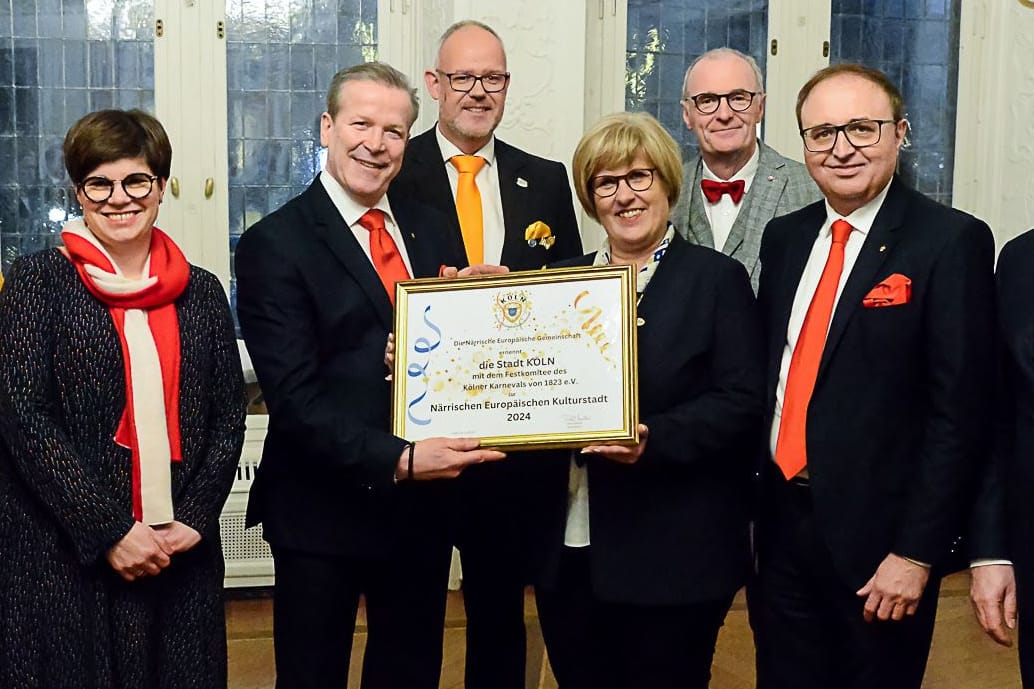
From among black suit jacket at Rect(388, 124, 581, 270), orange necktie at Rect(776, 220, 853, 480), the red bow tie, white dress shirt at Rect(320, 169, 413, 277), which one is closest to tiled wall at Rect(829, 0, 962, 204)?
the red bow tie

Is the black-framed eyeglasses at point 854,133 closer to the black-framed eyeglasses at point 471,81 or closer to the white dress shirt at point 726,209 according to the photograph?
the white dress shirt at point 726,209

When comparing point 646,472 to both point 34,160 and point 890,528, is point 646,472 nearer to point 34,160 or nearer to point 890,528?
point 890,528

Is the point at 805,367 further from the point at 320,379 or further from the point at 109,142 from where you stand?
the point at 109,142

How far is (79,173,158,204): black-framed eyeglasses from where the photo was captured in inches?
94.7

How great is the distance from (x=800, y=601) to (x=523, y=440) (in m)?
0.62

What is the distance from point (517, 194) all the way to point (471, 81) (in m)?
0.32

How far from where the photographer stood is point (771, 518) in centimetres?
248

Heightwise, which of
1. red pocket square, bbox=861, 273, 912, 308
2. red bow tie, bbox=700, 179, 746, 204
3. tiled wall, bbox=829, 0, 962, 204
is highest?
tiled wall, bbox=829, 0, 962, 204

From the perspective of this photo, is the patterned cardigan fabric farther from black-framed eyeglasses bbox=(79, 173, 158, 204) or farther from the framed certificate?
the framed certificate

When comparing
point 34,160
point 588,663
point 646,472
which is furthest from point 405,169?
point 34,160

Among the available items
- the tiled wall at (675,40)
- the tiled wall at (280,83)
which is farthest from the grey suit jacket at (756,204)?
the tiled wall at (280,83)

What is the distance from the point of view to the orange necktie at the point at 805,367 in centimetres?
237

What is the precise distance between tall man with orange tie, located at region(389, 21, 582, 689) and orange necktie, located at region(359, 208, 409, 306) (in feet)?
0.86

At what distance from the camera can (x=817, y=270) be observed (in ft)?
8.05
